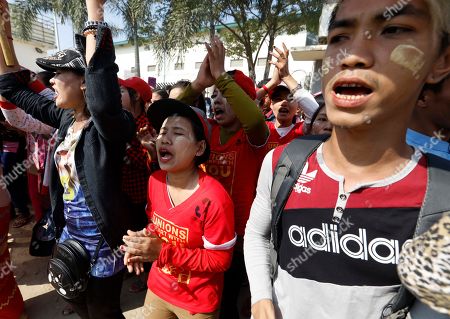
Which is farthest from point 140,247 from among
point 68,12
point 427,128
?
point 68,12

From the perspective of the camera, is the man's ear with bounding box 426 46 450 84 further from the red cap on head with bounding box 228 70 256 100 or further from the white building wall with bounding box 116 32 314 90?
the white building wall with bounding box 116 32 314 90

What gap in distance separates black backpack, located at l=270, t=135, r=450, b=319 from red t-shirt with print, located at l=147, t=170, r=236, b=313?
44 cm

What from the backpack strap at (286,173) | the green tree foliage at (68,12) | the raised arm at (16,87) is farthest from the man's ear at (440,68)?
the green tree foliage at (68,12)

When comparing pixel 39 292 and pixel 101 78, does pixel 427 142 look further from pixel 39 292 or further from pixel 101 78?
pixel 39 292

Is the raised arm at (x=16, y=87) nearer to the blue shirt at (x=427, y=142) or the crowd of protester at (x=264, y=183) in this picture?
the crowd of protester at (x=264, y=183)

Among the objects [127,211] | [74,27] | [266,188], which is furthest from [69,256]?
[74,27]

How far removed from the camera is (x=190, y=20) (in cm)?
984

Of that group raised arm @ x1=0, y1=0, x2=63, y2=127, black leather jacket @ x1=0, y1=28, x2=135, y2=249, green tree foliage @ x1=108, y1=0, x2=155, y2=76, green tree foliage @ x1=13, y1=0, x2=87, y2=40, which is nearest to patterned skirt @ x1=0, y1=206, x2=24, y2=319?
black leather jacket @ x1=0, y1=28, x2=135, y2=249

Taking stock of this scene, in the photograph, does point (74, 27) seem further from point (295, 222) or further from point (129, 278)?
point (295, 222)

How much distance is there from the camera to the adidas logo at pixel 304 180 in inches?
39.6

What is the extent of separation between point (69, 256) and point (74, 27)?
592 inches

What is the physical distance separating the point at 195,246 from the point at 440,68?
127 centimetres

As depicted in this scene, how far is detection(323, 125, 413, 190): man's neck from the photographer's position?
90 centimetres

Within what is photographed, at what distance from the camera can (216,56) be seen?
5.96 ft
